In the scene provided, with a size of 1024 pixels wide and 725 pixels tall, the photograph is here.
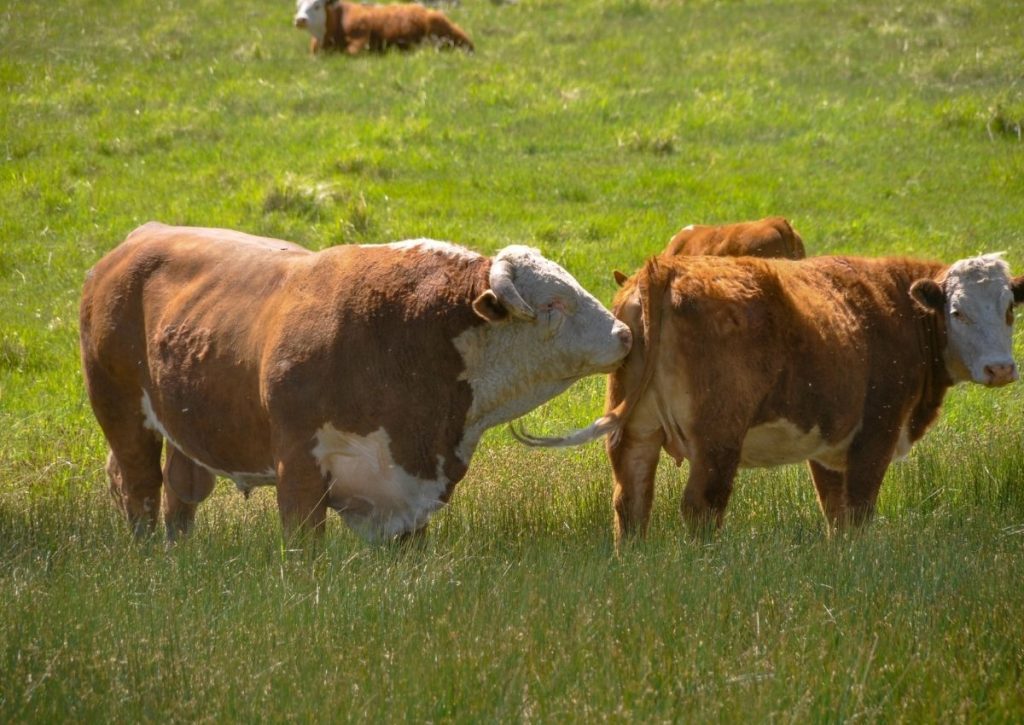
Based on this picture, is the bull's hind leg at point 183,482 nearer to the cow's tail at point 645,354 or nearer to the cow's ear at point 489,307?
the cow's tail at point 645,354

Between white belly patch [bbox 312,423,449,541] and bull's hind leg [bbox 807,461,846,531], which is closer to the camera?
white belly patch [bbox 312,423,449,541]

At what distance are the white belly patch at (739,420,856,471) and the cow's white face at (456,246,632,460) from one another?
1.00 meters

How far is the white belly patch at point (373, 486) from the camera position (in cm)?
725

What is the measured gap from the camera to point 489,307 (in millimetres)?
7188

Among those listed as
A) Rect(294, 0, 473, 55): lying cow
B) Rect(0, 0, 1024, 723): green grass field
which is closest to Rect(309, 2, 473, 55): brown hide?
Rect(294, 0, 473, 55): lying cow

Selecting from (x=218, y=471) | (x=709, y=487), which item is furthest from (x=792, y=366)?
(x=218, y=471)

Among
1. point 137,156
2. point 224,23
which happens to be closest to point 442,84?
point 137,156

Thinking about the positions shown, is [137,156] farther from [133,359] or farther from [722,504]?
[722,504]

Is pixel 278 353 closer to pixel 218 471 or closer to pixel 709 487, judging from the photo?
pixel 218 471

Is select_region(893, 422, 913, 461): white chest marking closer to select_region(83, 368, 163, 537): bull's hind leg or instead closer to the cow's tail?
the cow's tail

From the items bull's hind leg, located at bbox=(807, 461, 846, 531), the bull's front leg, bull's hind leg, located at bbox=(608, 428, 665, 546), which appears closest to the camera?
bull's hind leg, located at bbox=(608, 428, 665, 546)

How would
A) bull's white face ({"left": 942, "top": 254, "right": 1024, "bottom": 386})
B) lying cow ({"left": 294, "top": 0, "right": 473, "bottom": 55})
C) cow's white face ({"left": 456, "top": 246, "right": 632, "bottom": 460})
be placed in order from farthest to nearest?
lying cow ({"left": 294, "top": 0, "right": 473, "bottom": 55}) → bull's white face ({"left": 942, "top": 254, "right": 1024, "bottom": 386}) → cow's white face ({"left": 456, "top": 246, "right": 632, "bottom": 460})

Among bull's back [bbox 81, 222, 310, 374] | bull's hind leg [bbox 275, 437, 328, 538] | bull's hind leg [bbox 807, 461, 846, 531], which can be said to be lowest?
bull's hind leg [bbox 807, 461, 846, 531]

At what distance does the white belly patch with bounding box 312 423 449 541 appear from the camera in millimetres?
7254
